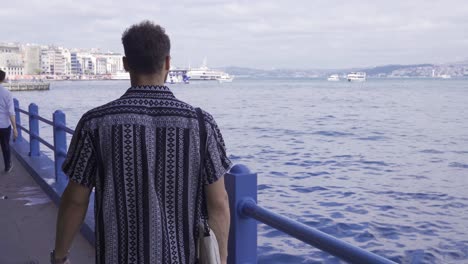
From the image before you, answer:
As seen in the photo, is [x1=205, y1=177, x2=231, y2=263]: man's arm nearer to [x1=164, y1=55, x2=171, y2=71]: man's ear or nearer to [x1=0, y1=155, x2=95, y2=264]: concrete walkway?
[x1=164, y1=55, x2=171, y2=71]: man's ear

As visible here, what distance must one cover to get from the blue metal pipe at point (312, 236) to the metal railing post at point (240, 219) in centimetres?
4

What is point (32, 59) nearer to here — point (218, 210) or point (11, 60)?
point (11, 60)

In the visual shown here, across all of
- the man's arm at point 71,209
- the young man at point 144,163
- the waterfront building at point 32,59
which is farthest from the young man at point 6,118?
the waterfront building at point 32,59

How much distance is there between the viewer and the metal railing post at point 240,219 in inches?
107

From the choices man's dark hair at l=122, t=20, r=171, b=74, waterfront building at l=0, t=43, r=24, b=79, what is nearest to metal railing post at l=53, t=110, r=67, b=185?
man's dark hair at l=122, t=20, r=171, b=74

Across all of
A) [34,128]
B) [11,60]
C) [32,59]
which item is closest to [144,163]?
[34,128]

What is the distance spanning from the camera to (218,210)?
2.08 m

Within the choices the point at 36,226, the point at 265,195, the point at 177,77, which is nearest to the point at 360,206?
the point at 265,195

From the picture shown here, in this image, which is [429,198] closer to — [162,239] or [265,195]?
[265,195]

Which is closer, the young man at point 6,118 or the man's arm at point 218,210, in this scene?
the man's arm at point 218,210

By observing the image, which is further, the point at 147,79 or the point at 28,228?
the point at 28,228

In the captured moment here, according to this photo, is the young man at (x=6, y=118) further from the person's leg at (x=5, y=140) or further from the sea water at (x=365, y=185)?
the sea water at (x=365, y=185)

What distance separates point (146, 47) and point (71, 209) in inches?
25.9

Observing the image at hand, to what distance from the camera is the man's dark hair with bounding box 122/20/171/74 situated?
194 cm
